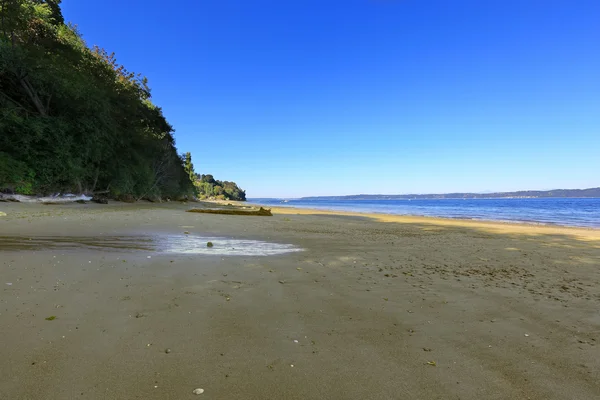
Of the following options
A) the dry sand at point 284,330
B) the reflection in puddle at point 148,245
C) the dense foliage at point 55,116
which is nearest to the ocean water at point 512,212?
the dry sand at point 284,330

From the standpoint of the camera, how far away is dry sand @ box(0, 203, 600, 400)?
2.07 metres

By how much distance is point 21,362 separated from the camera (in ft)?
6.97

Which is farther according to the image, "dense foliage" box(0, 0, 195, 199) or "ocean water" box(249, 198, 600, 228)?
"ocean water" box(249, 198, 600, 228)

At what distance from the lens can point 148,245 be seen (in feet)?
22.7

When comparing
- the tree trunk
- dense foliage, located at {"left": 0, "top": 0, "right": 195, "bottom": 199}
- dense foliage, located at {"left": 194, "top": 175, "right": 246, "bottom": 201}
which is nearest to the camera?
dense foliage, located at {"left": 0, "top": 0, "right": 195, "bottom": 199}

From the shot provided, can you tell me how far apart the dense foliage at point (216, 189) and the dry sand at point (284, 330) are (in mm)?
93650

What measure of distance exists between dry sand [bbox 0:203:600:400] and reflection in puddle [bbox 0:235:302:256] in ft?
1.84

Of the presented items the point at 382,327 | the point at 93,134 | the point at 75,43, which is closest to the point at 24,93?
the point at 93,134

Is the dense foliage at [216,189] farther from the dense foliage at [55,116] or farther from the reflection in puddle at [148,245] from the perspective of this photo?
the reflection in puddle at [148,245]

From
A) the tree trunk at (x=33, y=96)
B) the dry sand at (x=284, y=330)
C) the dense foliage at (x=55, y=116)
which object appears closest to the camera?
the dry sand at (x=284, y=330)

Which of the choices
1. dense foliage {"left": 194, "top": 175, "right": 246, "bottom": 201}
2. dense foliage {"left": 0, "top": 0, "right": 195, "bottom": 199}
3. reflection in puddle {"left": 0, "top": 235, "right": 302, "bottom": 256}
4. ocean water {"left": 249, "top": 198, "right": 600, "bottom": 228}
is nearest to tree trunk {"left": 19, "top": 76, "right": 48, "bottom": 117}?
dense foliage {"left": 0, "top": 0, "right": 195, "bottom": 199}

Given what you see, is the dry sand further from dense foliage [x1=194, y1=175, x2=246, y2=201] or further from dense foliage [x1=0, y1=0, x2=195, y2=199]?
dense foliage [x1=194, y1=175, x2=246, y2=201]

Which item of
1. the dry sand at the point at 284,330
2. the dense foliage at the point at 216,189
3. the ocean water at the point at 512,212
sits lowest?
the ocean water at the point at 512,212

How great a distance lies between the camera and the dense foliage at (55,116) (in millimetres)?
16844
